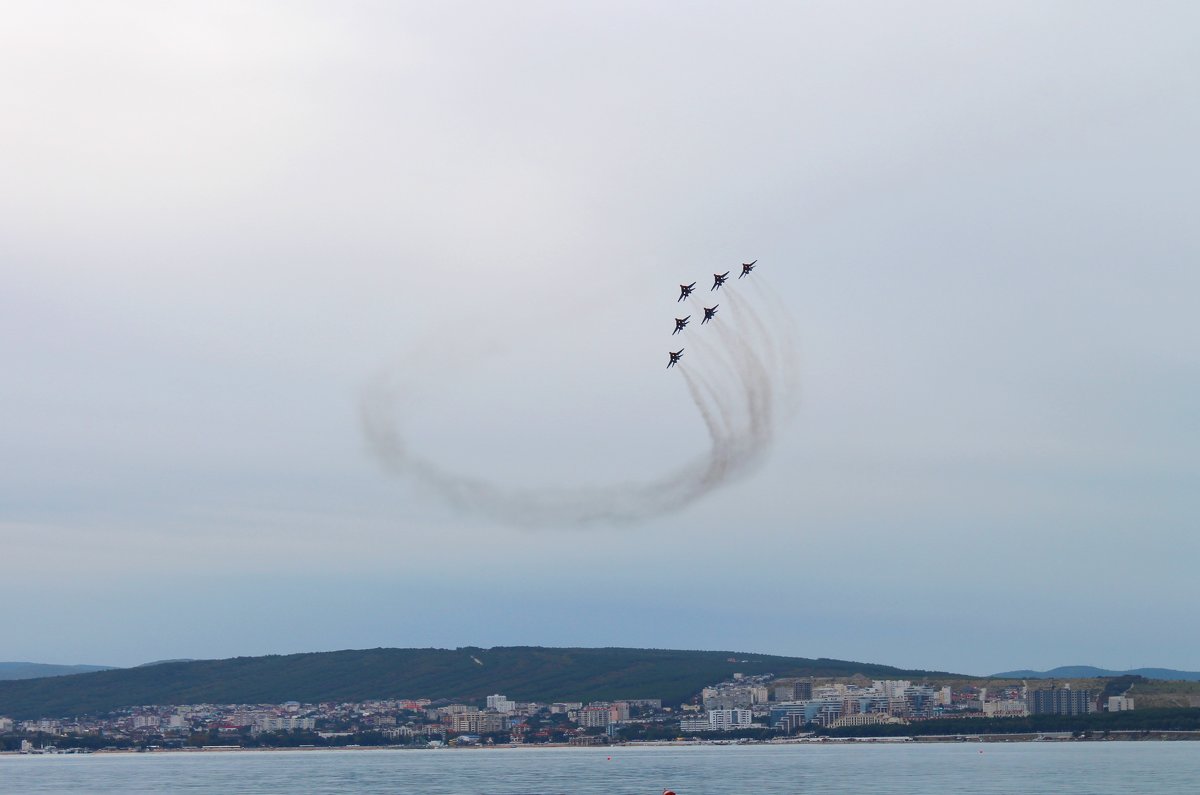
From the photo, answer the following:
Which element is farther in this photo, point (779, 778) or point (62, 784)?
point (62, 784)

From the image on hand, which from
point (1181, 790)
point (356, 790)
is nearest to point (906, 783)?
point (1181, 790)

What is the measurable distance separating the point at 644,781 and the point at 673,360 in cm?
6764

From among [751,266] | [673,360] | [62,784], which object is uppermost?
[751,266]

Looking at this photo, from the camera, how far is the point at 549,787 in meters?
162

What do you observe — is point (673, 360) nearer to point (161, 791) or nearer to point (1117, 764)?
point (161, 791)

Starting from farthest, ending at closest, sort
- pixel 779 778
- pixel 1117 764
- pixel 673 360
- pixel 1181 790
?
pixel 1117 764, pixel 779 778, pixel 1181 790, pixel 673 360

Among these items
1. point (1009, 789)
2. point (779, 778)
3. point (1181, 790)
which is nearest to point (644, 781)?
point (779, 778)

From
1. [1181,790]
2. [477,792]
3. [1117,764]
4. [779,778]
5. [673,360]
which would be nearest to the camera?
[673,360]

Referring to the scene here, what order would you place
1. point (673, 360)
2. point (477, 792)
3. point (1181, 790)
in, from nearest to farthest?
1. point (673, 360)
2. point (1181, 790)
3. point (477, 792)

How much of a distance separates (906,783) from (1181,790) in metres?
28.2

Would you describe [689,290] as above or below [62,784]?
above

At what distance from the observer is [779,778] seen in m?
173

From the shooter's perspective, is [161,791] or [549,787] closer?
[549,787]

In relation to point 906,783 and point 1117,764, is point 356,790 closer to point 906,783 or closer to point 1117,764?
point 906,783
